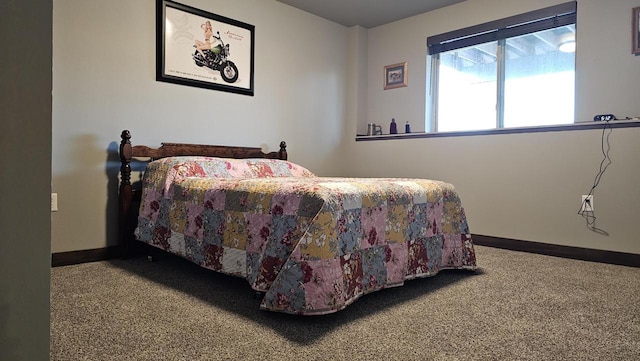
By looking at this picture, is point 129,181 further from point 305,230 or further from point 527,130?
point 527,130

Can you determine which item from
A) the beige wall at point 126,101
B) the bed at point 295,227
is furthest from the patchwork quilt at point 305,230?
the beige wall at point 126,101

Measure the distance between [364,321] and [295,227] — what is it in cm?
46

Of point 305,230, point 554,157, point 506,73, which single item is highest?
point 506,73

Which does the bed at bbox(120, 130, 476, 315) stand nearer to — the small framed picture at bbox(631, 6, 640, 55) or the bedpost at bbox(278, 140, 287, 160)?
the bedpost at bbox(278, 140, 287, 160)

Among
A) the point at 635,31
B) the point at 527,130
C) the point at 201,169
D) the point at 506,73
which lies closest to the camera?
the point at 201,169

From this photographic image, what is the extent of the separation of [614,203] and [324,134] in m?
2.53

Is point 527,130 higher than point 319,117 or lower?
lower

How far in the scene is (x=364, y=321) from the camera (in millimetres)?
1564

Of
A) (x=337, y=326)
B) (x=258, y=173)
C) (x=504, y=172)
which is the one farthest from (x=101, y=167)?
(x=504, y=172)

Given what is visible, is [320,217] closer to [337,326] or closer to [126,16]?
[337,326]

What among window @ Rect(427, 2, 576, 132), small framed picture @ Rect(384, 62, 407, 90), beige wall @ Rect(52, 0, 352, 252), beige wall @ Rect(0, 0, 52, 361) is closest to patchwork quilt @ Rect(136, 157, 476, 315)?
beige wall @ Rect(52, 0, 352, 252)

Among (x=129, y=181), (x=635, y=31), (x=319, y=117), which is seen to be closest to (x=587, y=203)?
(x=635, y=31)

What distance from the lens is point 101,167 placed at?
266 centimetres

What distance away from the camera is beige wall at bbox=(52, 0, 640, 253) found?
2.58 meters
